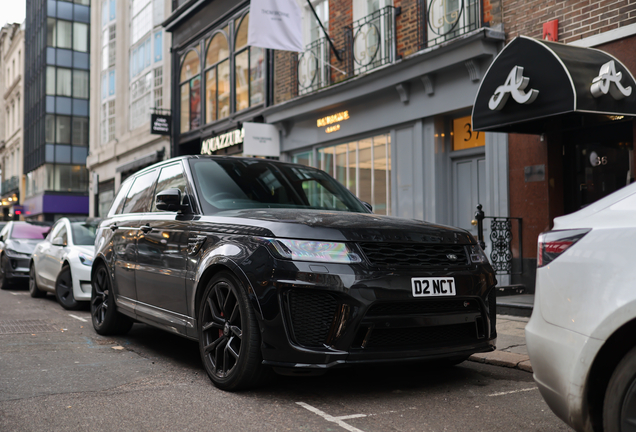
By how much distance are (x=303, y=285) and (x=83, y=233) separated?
298 inches

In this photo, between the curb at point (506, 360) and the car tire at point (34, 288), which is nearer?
the curb at point (506, 360)

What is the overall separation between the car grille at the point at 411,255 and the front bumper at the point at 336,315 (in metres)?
0.10

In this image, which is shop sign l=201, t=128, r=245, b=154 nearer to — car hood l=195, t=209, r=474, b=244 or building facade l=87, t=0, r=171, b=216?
building facade l=87, t=0, r=171, b=216

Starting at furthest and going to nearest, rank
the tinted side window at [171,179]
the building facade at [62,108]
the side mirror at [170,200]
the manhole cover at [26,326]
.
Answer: the building facade at [62,108] → the manhole cover at [26,326] → the tinted side window at [171,179] → the side mirror at [170,200]

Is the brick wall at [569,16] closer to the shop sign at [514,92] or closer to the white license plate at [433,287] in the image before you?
the shop sign at [514,92]

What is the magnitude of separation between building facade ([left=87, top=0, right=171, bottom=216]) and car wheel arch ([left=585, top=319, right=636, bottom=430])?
2216 centimetres

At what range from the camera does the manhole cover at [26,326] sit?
24.6 feet

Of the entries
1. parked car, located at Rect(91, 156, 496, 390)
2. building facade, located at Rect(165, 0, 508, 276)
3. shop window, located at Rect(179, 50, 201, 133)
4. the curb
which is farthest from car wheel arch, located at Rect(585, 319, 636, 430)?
shop window, located at Rect(179, 50, 201, 133)

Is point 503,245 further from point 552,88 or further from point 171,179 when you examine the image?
point 171,179

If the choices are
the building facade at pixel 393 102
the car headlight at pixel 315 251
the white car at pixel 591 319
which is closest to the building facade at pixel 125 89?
the building facade at pixel 393 102

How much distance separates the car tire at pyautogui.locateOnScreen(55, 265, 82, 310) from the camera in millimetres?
9750

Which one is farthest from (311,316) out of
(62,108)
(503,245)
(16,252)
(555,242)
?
(62,108)

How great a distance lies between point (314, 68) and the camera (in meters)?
15.4

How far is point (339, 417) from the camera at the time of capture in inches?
155
